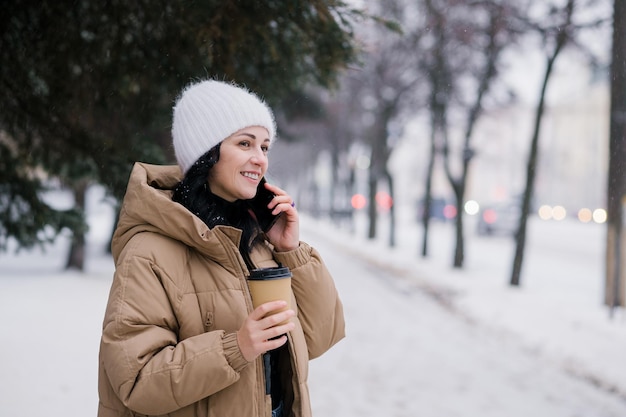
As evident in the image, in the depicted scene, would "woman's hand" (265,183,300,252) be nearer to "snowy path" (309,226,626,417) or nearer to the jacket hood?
the jacket hood

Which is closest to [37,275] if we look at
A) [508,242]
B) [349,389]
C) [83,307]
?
[83,307]

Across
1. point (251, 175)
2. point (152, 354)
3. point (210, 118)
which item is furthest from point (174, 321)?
point (210, 118)

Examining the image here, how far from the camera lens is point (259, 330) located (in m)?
1.54


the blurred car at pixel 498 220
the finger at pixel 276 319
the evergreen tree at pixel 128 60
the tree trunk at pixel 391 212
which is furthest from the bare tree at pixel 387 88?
the finger at pixel 276 319

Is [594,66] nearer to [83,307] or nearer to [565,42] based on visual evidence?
[565,42]

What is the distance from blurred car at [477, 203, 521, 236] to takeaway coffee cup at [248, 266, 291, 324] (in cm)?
2223

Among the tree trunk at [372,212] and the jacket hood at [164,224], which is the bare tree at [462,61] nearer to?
the tree trunk at [372,212]

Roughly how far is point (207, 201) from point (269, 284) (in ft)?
1.42

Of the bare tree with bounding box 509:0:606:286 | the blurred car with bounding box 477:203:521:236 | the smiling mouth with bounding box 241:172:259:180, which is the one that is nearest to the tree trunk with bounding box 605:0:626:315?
the bare tree with bounding box 509:0:606:286

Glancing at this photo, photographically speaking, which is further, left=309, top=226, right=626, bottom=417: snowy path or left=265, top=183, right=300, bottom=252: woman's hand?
left=309, top=226, right=626, bottom=417: snowy path

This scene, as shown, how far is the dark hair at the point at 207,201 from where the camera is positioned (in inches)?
71.6

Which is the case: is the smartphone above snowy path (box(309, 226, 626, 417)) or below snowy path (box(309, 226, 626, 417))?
above

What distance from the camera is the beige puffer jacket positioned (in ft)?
5.00

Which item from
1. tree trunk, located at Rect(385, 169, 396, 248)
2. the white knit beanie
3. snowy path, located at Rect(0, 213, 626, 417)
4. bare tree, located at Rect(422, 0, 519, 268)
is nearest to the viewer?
the white knit beanie
